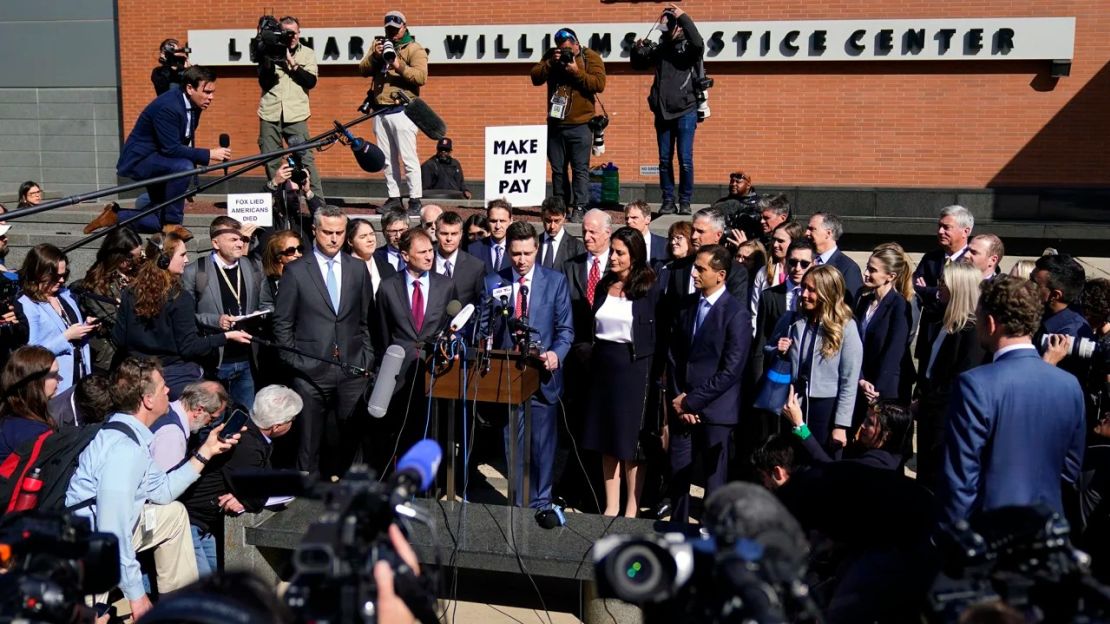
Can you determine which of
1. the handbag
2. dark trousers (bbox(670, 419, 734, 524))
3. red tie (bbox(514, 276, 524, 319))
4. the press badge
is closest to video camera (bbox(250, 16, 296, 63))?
the press badge

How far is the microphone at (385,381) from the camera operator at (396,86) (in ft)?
15.1

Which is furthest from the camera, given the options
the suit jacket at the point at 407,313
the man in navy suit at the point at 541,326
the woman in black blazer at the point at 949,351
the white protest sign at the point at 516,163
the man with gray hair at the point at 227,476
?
the white protest sign at the point at 516,163

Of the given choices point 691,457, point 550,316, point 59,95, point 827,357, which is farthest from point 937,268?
point 59,95

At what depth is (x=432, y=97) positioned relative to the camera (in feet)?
62.8

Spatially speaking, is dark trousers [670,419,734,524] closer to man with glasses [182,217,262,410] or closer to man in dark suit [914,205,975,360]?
man in dark suit [914,205,975,360]

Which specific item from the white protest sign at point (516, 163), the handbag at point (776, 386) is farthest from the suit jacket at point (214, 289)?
the handbag at point (776, 386)

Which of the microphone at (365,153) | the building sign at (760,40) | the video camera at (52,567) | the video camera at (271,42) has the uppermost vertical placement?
the building sign at (760,40)

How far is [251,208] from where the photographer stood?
9.42m

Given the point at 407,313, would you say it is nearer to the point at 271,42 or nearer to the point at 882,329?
the point at 882,329

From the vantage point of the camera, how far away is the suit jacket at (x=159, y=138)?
9742 millimetres

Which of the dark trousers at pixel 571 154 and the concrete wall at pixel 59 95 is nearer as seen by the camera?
the dark trousers at pixel 571 154

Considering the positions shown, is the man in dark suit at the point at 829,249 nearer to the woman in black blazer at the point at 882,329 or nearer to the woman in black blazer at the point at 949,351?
the woman in black blazer at the point at 882,329

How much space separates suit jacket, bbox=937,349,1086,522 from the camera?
4.48 m

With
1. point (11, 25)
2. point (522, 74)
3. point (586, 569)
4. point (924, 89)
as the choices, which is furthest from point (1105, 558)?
point (11, 25)
